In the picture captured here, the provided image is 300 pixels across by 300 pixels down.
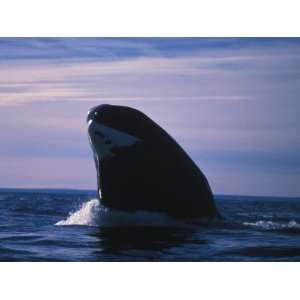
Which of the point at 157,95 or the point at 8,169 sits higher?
the point at 157,95

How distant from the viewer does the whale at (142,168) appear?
1297 centimetres

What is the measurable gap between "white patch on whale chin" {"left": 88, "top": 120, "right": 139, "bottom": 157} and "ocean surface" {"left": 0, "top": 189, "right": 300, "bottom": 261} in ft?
2.61

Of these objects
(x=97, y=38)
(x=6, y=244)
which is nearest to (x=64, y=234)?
(x=6, y=244)

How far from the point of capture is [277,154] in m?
13.4

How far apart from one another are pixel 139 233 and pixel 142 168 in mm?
856

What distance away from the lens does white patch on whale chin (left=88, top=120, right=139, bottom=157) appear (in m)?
12.9

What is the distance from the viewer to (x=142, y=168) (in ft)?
43.4

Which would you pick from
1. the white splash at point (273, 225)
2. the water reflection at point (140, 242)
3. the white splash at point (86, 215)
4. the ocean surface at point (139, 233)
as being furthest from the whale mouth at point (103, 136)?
the white splash at point (273, 225)

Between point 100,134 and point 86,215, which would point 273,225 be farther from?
point 100,134

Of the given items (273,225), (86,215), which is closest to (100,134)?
(86,215)
